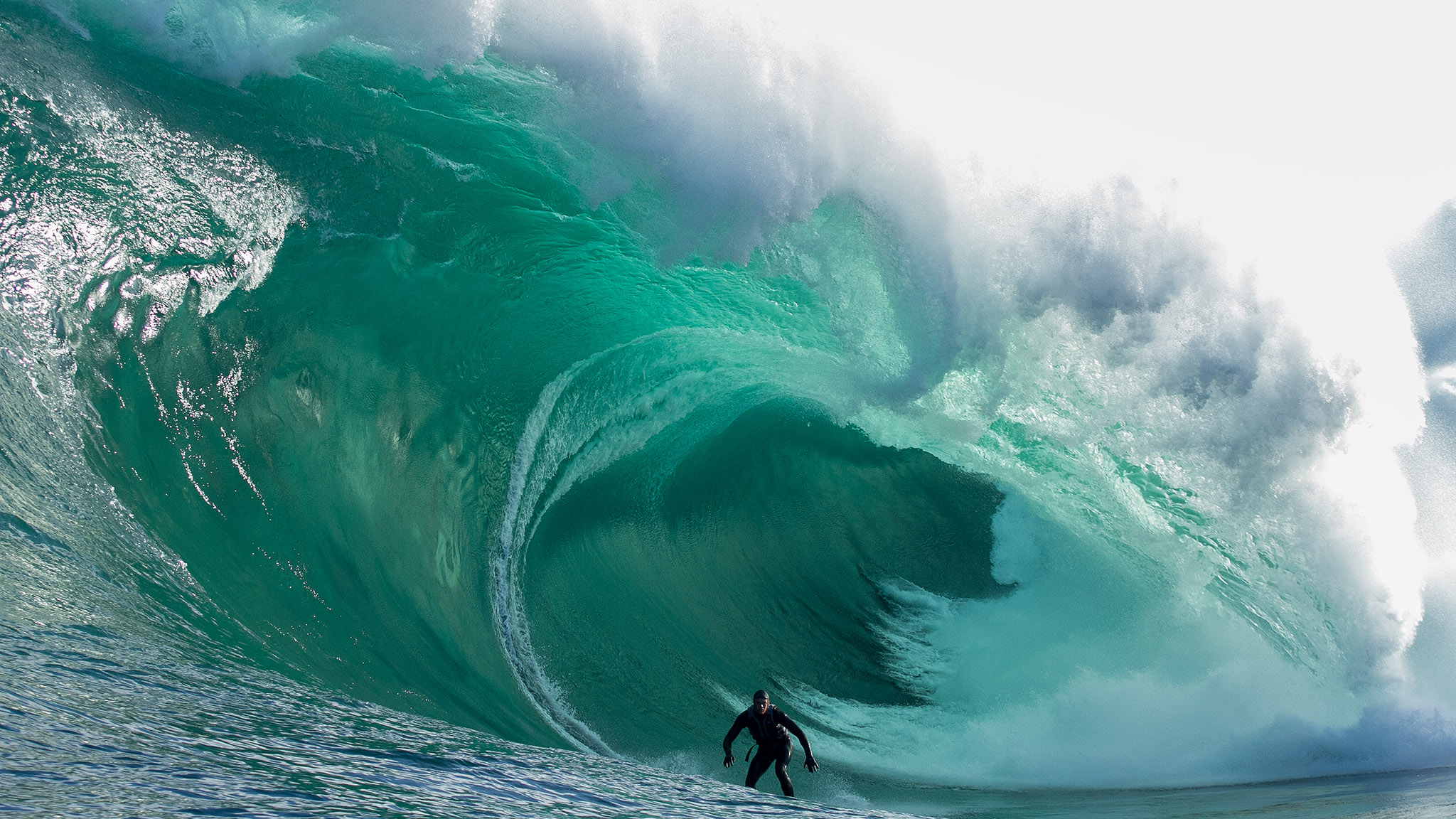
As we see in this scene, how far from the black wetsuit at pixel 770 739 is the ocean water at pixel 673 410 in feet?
1.27

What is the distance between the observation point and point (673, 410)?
289 inches

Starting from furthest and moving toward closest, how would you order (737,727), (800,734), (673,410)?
(673,410), (737,727), (800,734)

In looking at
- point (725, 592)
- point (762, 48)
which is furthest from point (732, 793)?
point (762, 48)

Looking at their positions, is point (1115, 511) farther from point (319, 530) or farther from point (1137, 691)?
point (319, 530)

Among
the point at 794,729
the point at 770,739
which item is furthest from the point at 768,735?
the point at 794,729

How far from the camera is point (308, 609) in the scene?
523 centimetres

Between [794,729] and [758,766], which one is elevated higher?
[794,729]

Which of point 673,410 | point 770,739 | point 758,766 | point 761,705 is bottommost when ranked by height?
point 758,766

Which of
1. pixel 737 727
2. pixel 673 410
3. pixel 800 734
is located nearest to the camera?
pixel 800 734

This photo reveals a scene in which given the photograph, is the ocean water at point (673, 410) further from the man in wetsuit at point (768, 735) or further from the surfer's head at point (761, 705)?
the surfer's head at point (761, 705)

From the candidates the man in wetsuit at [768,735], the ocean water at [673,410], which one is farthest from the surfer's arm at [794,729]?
the ocean water at [673,410]

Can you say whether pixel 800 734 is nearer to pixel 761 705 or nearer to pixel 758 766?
pixel 761 705

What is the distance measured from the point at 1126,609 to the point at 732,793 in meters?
4.61

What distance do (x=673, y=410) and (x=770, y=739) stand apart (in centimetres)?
327
